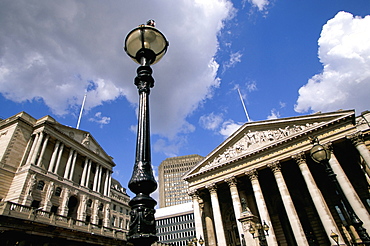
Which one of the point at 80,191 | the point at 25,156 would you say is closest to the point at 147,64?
the point at 25,156

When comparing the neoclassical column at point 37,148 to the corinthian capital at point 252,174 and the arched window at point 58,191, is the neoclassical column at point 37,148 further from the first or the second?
the corinthian capital at point 252,174

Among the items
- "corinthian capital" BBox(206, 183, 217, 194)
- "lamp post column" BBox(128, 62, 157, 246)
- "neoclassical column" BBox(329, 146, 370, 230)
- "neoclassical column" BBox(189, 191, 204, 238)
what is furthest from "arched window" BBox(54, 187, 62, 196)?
"neoclassical column" BBox(329, 146, 370, 230)

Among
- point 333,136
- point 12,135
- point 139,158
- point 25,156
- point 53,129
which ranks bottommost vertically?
point 139,158

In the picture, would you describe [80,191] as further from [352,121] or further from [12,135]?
[352,121]

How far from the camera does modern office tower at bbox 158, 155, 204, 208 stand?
116 m

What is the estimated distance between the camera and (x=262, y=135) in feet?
98.3

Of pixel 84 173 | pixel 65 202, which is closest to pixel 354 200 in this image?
pixel 65 202

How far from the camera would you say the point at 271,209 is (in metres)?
30.8

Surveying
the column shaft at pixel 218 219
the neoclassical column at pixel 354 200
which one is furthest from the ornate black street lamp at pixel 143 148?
the column shaft at pixel 218 219

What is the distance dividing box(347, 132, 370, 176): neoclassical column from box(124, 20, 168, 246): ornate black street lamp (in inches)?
1051

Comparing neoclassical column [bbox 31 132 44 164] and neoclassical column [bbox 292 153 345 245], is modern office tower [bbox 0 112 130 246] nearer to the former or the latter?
neoclassical column [bbox 31 132 44 164]

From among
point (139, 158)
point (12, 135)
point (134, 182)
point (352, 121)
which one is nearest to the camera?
point (134, 182)

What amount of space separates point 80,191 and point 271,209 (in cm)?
3115

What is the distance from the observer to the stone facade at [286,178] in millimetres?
23422
